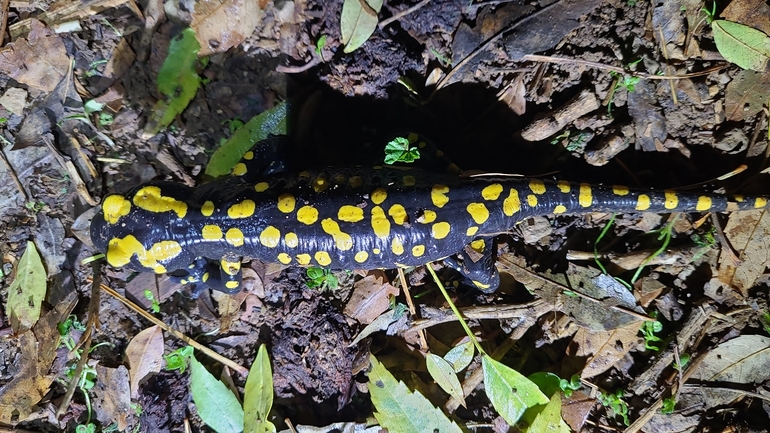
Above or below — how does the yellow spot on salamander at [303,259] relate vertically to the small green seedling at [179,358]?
above

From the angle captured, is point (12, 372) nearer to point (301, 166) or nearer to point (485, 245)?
point (301, 166)

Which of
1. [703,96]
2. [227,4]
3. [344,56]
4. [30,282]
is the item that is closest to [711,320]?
[703,96]

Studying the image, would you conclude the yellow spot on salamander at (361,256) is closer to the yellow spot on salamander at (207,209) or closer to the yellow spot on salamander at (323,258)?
the yellow spot on salamander at (323,258)

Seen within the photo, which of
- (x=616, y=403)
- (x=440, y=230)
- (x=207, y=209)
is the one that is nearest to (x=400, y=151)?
(x=440, y=230)

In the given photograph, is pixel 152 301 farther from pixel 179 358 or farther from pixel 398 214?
pixel 398 214

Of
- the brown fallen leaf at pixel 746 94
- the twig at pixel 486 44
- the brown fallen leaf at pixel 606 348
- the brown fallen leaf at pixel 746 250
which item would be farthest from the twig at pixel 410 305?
the brown fallen leaf at pixel 746 94

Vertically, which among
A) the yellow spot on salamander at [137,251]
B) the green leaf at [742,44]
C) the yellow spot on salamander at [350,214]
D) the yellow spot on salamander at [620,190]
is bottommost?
the yellow spot on salamander at [137,251]

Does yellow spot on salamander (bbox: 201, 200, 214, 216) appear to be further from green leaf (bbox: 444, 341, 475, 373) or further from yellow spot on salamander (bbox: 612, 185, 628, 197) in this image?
yellow spot on salamander (bbox: 612, 185, 628, 197)
